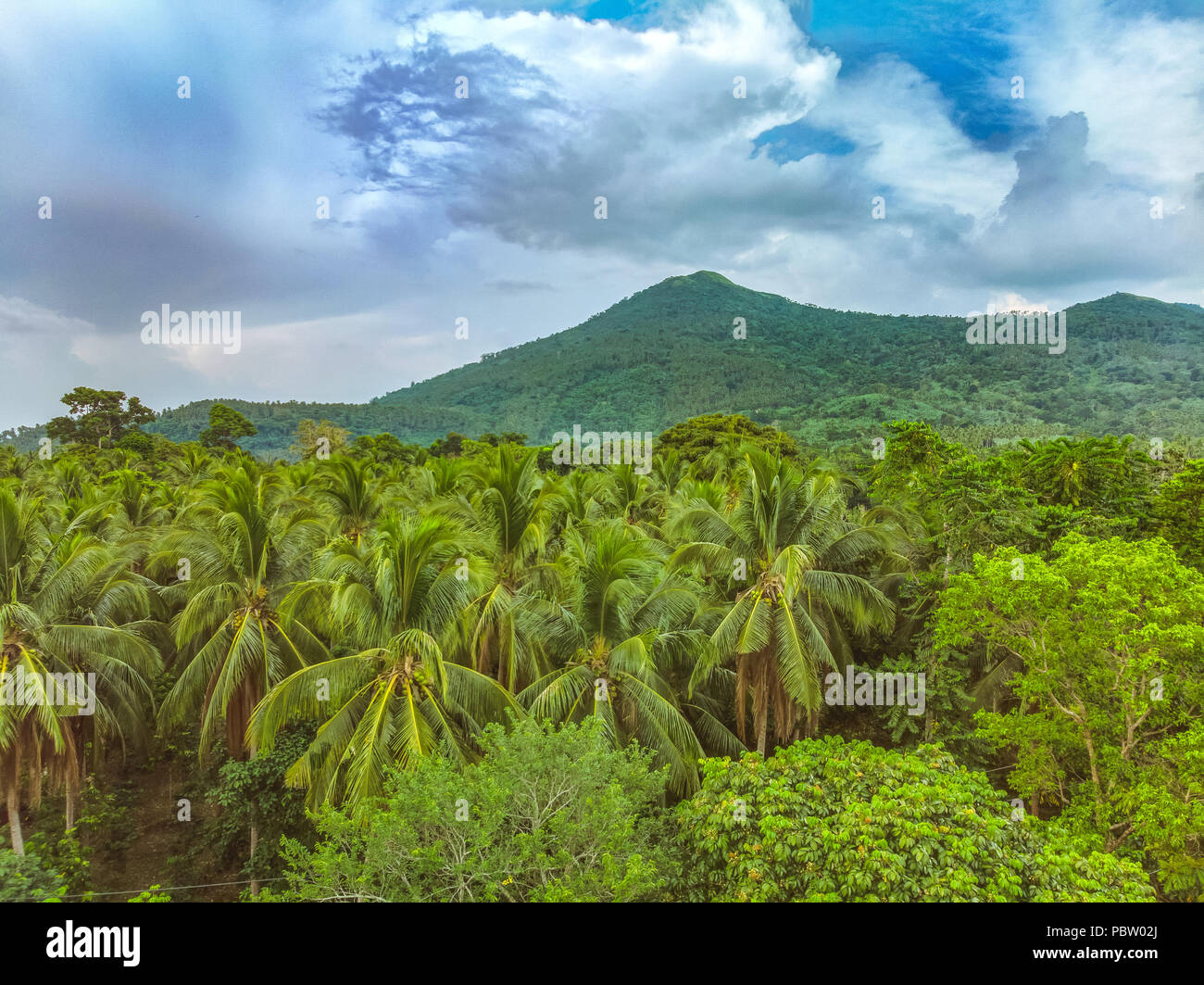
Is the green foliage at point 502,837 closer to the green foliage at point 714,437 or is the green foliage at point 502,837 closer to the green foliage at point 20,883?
the green foliage at point 20,883

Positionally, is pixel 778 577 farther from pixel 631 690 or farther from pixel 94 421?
pixel 94 421

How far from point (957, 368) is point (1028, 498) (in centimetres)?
14232

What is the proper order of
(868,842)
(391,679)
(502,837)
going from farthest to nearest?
(391,679)
(502,837)
(868,842)

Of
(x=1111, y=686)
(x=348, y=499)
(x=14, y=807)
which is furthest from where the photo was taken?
(x=348, y=499)

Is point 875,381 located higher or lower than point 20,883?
higher

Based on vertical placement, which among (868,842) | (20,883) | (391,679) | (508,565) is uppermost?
(508,565)

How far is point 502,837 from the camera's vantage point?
9211mm

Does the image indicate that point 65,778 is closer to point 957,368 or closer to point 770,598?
point 770,598

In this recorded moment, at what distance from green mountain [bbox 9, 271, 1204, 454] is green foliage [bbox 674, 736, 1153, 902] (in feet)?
251

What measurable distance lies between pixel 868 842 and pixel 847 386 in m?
144

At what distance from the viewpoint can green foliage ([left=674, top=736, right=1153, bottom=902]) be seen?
855 centimetres

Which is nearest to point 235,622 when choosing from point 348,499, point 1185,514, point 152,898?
point 348,499

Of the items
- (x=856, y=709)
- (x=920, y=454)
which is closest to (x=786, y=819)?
(x=856, y=709)

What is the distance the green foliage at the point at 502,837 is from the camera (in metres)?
8.35
